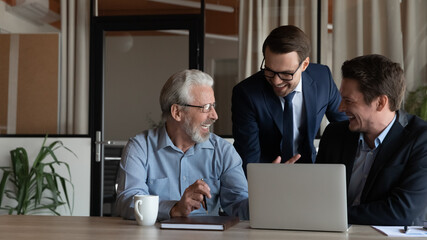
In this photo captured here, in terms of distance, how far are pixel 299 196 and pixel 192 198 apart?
451 millimetres

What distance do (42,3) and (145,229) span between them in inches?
170

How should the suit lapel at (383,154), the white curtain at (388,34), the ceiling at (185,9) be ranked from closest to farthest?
the suit lapel at (383,154) < the white curtain at (388,34) < the ceiling at (185,9)

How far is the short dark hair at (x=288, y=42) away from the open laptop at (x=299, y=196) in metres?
0.99

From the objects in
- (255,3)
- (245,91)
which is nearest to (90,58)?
Result: (255,3)

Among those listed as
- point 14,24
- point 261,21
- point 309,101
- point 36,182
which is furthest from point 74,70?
point 309,101

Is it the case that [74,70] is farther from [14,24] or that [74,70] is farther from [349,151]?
[349,151]

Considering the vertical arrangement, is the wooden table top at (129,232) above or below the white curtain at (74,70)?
below

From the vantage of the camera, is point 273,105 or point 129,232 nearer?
point 129,232

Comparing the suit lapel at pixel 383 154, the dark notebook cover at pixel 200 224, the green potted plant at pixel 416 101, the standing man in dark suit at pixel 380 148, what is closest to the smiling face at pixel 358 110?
the standing man in dark suit at pixel 380 148

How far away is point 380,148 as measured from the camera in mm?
2549

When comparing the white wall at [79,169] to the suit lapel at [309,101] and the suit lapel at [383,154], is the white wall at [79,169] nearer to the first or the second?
the suit lapel at [309,101]

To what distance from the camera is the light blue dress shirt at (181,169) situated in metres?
2.70

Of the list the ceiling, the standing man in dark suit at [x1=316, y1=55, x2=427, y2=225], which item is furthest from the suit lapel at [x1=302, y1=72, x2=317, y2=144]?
the ceiling

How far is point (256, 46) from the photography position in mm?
5594
